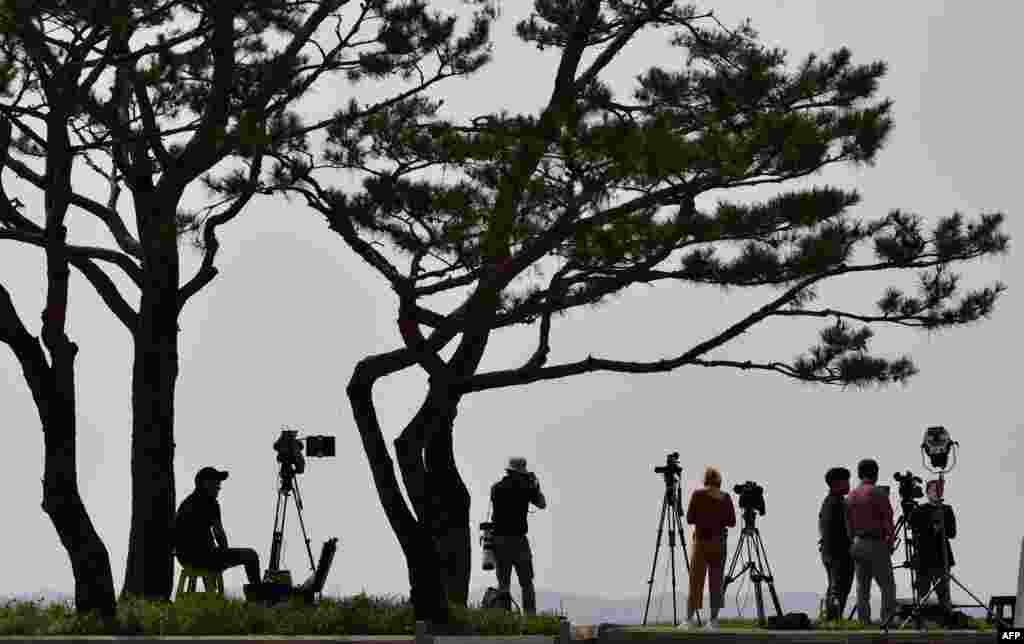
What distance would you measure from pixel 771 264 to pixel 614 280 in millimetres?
1510

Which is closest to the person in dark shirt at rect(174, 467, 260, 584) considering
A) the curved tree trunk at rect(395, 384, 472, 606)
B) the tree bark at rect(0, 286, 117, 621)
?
the tree bark at rect(0, 286, 117, 621)

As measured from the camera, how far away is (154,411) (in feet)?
50.6

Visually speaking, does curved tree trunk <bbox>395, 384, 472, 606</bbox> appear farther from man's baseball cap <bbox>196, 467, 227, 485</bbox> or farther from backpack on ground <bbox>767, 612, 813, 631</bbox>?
backpack on ground <bbox>767, 612, 813, 631</bbox>

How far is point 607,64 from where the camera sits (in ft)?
55.2

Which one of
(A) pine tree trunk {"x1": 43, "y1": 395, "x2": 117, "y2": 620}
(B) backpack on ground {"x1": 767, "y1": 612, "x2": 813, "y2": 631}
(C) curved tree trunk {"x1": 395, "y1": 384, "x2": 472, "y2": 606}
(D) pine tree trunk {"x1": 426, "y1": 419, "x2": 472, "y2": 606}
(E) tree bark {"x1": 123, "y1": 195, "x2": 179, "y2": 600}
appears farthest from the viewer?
(D) pine tree trunk {"x1": 426, "y1": 419, "x2": 472, "y2": 606}

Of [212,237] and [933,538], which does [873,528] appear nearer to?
[933,538]

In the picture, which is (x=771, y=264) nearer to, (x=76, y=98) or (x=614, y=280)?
(x=614, y=280)

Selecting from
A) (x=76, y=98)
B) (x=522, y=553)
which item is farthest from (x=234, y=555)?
(x=76, y=98)

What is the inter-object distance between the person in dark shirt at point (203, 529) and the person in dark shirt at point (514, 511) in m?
2.19

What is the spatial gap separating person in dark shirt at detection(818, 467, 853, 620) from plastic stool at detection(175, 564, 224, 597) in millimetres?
4911

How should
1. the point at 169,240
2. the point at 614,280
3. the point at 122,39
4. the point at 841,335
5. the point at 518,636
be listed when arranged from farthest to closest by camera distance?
the point at 841,335
the point at 169,240
the point at 614,280
the point at 122,39
the point at 518,636

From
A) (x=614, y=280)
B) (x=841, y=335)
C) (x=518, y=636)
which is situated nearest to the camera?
(x=518, y=636)

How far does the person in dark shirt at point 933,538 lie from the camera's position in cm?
1356

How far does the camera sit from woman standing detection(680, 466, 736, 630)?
14000 mm
